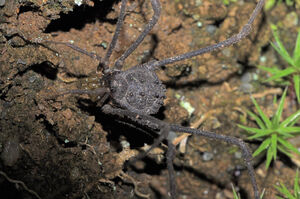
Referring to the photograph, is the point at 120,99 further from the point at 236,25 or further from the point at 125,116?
the point at 236,25

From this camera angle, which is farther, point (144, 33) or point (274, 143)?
point (274, 143)

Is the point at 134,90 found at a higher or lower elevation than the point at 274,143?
lower

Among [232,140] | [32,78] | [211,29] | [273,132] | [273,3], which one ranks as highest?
[273,3]

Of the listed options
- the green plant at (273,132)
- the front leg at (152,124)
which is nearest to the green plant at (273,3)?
the green plant at (273,132)

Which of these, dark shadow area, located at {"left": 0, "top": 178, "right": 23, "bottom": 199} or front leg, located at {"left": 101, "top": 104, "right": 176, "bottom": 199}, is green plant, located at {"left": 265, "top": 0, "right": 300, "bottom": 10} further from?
dark shadow area, located at {"left": 0, "top": 178, "right": 23, "bottom": 199}

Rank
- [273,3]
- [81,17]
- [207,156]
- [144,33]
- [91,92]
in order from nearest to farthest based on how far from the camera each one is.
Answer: [91,92] < [144,33] < [81,17] < [207,156] < [273,3]

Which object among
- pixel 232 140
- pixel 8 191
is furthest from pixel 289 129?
pixel 8 191

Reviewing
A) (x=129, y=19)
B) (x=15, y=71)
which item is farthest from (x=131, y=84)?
(x=15, y=71)

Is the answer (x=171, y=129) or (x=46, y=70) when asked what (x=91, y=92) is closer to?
(x=46, y=70)
